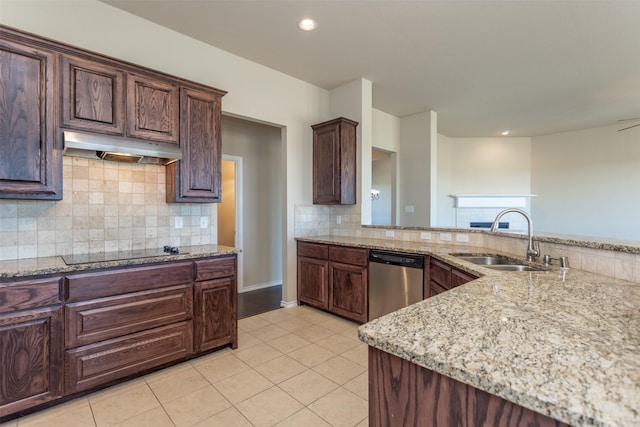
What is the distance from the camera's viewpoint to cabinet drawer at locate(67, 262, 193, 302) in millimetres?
1957

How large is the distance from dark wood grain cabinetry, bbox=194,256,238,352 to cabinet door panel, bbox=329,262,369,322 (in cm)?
120

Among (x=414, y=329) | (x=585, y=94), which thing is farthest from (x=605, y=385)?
(x=585, y=94)

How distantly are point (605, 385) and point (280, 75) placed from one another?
3932mm

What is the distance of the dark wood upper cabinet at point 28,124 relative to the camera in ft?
6.15

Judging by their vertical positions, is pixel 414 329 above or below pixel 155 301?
above

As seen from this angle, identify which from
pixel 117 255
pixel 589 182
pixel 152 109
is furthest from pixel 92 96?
pixel 589 182

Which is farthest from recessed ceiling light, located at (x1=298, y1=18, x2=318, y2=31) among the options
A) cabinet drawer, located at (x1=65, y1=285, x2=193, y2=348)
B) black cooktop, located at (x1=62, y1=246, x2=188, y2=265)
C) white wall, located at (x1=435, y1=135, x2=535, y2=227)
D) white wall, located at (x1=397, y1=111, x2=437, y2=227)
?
white wall, located at (x1=435, y1=135, x2=535, y2=227)

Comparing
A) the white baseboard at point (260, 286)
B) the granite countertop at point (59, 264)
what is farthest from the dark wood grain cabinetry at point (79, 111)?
the white baseboard at point (260, 286)

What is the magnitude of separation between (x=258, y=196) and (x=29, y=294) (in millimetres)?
3177

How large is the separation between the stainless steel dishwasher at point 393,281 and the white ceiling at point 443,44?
6.95 feet

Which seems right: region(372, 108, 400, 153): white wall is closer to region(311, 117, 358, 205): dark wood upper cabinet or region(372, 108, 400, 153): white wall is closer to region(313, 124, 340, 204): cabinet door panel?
region(311, 117, 358, 205): dark wood upper cabinet

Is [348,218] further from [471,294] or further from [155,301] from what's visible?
[471,294]

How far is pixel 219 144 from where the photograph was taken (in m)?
2.83

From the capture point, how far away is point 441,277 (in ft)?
8.29
